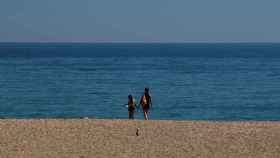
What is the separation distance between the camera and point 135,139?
23.0 m

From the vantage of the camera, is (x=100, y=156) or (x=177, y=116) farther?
(x=177, y=116)

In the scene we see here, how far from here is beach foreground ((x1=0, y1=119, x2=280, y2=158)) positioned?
817 inches

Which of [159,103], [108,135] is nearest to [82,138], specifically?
[108,135]

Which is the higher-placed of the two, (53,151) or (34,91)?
(34,91)

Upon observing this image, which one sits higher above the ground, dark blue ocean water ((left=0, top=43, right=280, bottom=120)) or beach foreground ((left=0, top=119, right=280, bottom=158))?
dark blue ocean water ((left=0, top=43, right=280, bottom=120))

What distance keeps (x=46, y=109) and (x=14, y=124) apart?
20.8 metres

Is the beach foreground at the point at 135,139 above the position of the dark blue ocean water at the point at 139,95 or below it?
below

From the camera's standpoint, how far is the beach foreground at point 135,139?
20750 millimetres

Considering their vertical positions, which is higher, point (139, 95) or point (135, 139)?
point (139, 95)

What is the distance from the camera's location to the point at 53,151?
20859mm

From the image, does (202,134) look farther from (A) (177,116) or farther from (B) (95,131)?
(A) (177,116)

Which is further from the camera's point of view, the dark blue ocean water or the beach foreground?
the dark blue ocean water

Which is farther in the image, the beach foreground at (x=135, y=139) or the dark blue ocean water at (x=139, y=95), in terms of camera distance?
the dark blue ocean water at (x=139, y=95)

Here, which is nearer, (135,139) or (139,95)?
(135,139)
